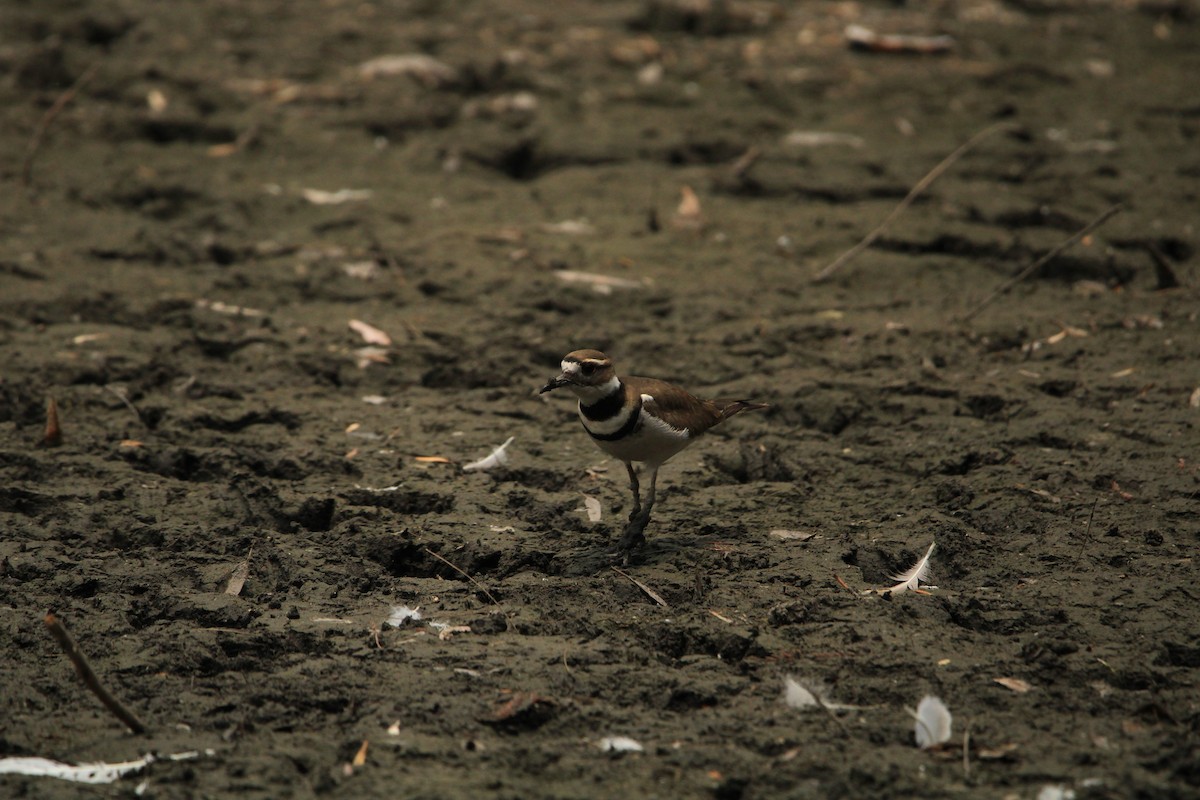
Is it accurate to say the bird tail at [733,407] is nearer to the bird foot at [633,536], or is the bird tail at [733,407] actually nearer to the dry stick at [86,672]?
the bird foot at [633,536]

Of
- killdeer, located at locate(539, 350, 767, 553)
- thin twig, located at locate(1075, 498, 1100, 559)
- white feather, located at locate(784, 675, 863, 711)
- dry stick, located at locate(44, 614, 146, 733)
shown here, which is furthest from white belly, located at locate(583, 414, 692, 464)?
dry stick, located at locate(44, 614, 146, 733)

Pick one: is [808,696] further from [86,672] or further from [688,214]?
[688,214]

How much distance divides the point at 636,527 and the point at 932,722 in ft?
4.81

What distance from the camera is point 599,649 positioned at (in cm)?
391

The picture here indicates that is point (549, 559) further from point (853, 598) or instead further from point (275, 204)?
point (275, 204)

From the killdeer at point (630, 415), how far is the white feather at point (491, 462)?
742 millimetres

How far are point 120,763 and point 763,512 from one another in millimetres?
2587

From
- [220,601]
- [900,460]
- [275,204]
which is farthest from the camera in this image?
[275,204]

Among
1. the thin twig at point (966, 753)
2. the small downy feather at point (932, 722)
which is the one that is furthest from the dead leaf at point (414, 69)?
the thin twig at point (966, 753)

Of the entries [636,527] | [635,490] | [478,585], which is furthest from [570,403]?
[478,585]

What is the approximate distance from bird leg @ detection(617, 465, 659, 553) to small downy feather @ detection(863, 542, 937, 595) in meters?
0.89

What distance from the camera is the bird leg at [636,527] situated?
179 inches

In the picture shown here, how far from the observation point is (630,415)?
14.5ft

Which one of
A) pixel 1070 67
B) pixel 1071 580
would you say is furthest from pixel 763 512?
pixel 1070 67
